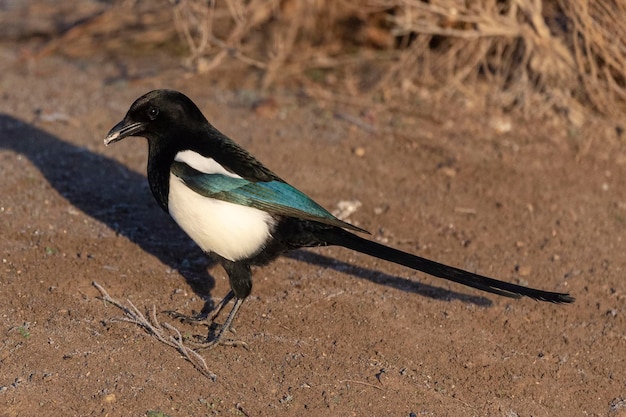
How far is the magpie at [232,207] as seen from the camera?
3.52 m

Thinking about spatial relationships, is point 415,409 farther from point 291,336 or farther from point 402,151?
point 402,151

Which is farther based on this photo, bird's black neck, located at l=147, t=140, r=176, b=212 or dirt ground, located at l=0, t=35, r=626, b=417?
bird's black neck, located at l=147, t=140, r=176, b=212

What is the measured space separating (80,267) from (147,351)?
0.78 m

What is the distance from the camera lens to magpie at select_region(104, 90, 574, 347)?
3.52m

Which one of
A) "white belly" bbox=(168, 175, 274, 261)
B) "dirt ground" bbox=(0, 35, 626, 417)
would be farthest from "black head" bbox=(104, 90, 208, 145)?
"dirt ground" bbox=(0, 35, 626, 417)

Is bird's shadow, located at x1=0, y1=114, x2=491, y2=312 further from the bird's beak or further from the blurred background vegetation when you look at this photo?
the blurred background vegetation

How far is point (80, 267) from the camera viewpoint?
3.95 m

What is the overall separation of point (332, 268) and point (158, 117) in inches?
45.7

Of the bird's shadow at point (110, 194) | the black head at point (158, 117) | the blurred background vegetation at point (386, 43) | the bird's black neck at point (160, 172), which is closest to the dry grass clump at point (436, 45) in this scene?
the blurred background vegetation at point (386, 43)

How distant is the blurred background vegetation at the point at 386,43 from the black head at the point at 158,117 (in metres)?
1.76

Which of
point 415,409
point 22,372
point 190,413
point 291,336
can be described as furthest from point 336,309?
point 22,372

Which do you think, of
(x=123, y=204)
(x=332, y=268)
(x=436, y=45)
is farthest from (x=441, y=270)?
(x=436, y=45)

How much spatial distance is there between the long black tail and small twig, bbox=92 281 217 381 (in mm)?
734

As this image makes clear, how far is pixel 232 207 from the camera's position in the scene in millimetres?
3557
